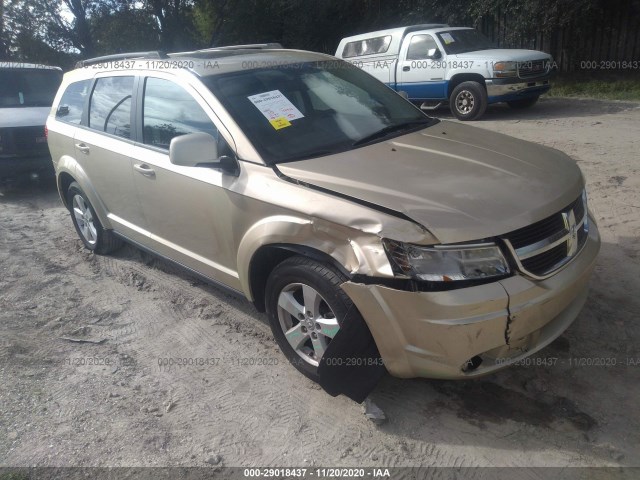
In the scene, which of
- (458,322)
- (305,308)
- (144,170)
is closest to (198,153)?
(144,170)

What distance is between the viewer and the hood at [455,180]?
2.53 m

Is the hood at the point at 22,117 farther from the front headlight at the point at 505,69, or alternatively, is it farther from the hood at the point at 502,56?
the front headlight at the point at 505,69

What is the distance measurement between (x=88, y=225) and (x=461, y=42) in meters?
8.91

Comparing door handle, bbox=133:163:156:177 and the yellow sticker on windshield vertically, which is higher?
the yellow sticker on windshield

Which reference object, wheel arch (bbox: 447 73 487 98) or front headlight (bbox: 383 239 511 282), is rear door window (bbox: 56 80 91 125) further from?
wheel arch (bbox: 447 73 487 98)

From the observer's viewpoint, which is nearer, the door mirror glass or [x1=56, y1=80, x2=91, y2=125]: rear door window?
the door mirror glass

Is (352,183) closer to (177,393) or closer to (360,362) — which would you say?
(360,362)

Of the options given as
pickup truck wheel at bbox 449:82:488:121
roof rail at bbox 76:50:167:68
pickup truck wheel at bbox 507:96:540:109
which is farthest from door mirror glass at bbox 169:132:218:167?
pickup truck wheel at bbox 507:96:540:109

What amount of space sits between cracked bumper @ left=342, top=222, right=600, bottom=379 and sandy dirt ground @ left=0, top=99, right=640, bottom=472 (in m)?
0.38

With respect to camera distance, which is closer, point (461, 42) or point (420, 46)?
point (461, 42)

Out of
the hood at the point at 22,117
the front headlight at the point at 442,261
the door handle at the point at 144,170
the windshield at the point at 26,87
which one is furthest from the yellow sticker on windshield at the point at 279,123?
the windshield at the point at 26,87

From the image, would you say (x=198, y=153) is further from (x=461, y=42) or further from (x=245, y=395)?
(x=461, y=42)

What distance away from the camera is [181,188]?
3576mm

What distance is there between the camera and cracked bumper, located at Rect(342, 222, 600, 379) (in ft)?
8.01
